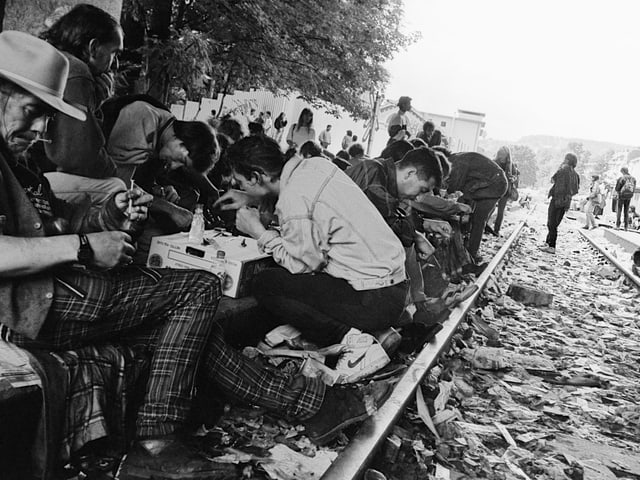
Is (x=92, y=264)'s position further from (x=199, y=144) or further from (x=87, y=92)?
(x=199, y=144)

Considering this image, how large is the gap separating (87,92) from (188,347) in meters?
1.80

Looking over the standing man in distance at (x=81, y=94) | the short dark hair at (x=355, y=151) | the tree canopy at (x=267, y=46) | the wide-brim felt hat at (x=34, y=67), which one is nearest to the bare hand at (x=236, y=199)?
the standing man in distance at (x=81, y=94)

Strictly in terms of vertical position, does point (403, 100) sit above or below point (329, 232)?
above

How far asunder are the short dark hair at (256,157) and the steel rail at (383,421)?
167 cm

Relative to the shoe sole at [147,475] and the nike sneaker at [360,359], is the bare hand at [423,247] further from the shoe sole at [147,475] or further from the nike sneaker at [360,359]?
the shoe sole at [147,475]

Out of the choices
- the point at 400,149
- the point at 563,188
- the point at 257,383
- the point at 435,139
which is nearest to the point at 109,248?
the point at 257,383

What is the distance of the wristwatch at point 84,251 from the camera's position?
7.48ft

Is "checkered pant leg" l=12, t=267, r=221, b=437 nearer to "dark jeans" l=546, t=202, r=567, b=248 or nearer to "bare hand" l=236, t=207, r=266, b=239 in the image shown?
"bare hand" l=236, t=207, r=266, b=239

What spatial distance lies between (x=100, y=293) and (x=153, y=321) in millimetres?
383

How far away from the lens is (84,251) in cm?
229

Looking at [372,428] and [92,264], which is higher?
[92,264]

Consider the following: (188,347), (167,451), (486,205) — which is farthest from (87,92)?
(486,205)

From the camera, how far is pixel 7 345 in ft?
7.44

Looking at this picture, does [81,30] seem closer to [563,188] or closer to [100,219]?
[100,219]
